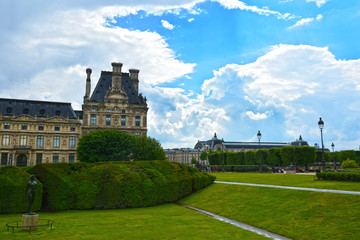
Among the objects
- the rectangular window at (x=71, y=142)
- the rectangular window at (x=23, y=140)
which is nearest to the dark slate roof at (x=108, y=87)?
the rectangular window at (x=71, y=142)

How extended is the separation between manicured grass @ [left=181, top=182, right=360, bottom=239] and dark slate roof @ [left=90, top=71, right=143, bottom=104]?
6119 cm

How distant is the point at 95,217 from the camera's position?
76.0ft

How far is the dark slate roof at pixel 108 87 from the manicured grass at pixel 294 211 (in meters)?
61.2

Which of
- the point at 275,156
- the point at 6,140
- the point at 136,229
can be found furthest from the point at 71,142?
the point at 136,229

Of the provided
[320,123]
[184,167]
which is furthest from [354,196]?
[184,167]

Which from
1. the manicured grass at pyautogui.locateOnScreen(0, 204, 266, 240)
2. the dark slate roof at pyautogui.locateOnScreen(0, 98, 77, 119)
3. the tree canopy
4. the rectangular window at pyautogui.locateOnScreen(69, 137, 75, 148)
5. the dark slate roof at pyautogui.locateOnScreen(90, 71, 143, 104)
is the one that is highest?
the dark slate roof at pyautogui.locateOnScreen(90, 71, 143, 104)

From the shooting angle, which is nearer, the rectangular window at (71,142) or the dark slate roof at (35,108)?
the dark slate roof at (35,108)

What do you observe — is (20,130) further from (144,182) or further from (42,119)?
(144,182)

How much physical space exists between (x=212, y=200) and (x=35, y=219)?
16.3 metres

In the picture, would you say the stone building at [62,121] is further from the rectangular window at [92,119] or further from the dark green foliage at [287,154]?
the dark green foliage at [287,154]

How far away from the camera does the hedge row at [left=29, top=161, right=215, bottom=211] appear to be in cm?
2762

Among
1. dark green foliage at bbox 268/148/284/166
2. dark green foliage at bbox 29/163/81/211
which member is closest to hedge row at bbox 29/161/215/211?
dark green foliage at bbox 29/163/81/211

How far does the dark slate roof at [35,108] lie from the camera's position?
3123 inches

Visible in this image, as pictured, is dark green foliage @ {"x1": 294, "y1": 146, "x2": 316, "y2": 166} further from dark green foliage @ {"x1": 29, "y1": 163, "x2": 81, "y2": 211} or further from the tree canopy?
dark green foliage @ {"x1": 29, "y1": 163, "x2": 81, "y2": 211}
